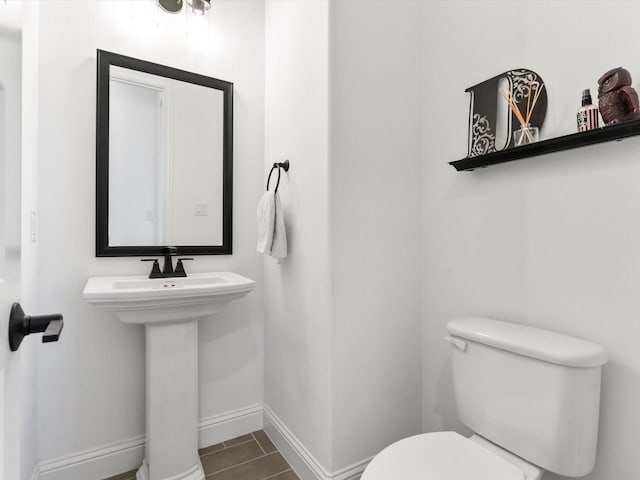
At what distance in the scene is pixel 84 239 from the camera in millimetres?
1493

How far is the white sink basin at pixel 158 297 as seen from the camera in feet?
3.90

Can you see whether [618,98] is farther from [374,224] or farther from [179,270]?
[179,270]

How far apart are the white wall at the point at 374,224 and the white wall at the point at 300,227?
55 millimetres

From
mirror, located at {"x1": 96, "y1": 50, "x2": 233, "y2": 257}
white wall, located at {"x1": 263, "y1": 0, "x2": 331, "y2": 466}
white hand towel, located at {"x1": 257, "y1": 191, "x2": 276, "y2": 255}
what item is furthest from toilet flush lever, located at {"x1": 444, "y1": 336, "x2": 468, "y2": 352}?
mirror, located at {"x1": 96, "y1": 50, "x2": 233, "y2": 257}

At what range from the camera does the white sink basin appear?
46.8 inches

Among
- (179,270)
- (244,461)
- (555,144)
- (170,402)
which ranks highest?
(555,144)

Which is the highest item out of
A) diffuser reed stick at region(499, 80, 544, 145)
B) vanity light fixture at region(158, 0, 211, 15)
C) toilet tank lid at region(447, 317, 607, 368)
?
vanity light fixture at region(158, 0, 211, 15)

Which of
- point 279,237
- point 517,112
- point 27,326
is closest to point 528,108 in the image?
point 517,112

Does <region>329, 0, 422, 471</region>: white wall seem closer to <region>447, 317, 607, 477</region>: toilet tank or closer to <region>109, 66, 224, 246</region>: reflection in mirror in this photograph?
<region>447, 317, 607, 477</region>: toilet tank

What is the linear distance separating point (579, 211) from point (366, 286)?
774 millimetres

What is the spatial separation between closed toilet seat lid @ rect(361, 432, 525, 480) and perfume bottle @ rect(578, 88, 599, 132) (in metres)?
1.01

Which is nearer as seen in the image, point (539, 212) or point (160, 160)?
point (539, 212)

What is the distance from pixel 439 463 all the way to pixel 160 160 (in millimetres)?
1669

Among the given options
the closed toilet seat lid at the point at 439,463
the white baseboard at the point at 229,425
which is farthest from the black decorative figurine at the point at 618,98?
the white baseboard at the point at 229,425
